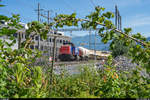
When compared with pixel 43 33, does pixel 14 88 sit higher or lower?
lower

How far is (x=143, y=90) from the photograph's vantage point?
2090 mm

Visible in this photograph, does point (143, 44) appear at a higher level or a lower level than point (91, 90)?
higher

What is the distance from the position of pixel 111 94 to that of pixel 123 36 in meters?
0.97

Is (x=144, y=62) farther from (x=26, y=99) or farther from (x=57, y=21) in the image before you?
(x=26, y=99)

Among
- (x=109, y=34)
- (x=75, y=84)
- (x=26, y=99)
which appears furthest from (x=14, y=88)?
(x=75, y=84)

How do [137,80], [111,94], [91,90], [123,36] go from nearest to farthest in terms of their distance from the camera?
[123,36], [137,80], [111,94], [91,90]

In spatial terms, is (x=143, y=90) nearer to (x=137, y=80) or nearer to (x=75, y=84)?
(x=137, y=80)

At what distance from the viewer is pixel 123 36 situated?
7.54 feet

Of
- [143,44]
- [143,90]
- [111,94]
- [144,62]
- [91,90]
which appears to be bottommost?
[91,90]

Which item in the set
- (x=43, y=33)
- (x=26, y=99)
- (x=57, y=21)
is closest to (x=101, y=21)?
(x=57, y=21)

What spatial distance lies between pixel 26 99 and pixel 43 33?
91 cm

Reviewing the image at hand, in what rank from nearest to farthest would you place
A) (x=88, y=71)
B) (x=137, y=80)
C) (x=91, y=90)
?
(x=137, y=80) → (x=91, y=90) → (x=88, y=71)

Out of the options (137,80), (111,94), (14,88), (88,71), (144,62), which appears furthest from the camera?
(88,71)

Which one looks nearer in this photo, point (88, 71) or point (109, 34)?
point (109, 34)
